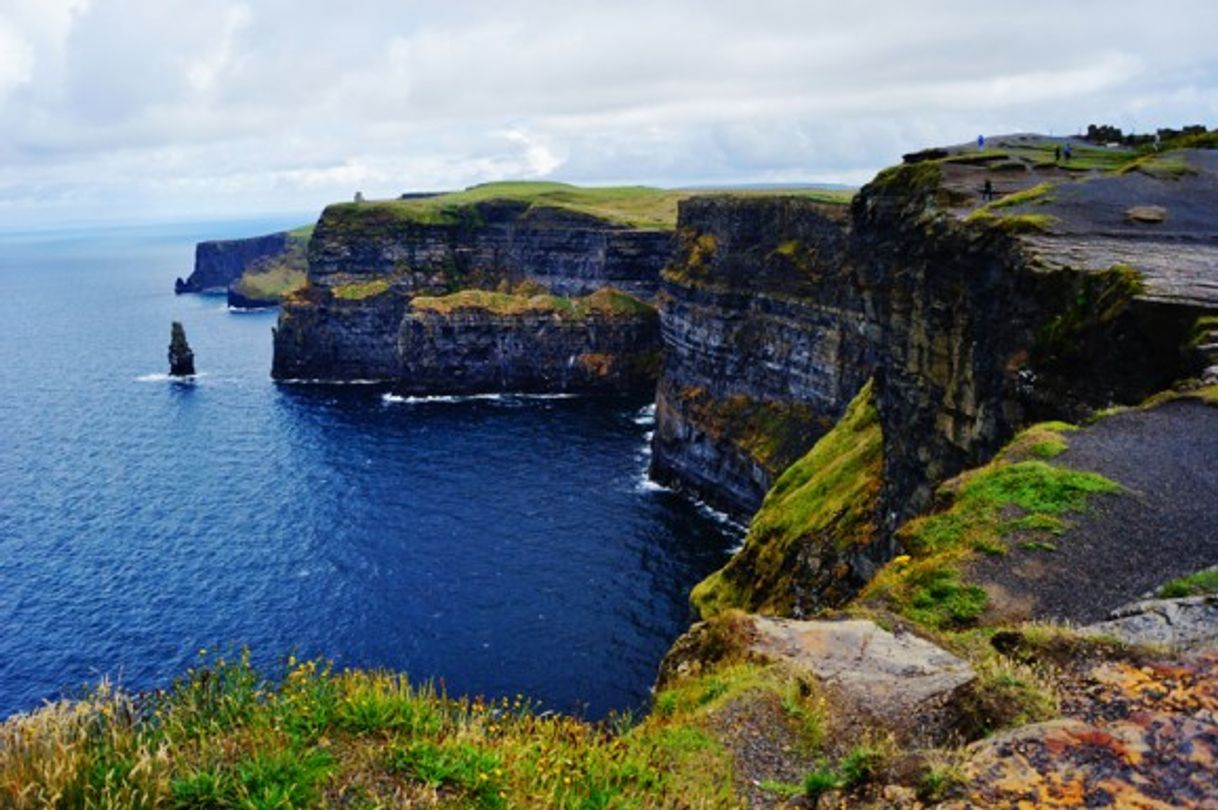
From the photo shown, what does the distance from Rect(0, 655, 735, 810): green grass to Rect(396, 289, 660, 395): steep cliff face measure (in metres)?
135

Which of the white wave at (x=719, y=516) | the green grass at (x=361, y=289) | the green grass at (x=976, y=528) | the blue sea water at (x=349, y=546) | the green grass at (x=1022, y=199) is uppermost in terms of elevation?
the green grass at (x=1022, y=199)

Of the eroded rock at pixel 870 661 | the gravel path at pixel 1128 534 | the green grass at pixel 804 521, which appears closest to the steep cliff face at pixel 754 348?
the green grass at pixel 804 521

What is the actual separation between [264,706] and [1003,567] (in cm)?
1453

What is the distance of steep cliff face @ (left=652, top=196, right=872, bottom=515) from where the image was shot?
91.8m

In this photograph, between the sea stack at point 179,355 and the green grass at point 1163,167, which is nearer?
the green grass at point 1163,167

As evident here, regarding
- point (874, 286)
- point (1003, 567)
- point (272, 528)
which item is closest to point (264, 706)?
point (1003, 567)

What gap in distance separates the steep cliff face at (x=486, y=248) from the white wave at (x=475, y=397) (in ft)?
86.1

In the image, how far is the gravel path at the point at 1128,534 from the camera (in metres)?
17.0

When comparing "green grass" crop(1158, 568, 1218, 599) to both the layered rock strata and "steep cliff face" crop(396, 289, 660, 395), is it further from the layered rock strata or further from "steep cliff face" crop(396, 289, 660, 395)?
the layered rock strata

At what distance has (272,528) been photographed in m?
84.2

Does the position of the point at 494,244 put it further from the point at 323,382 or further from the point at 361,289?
the point at 323,382

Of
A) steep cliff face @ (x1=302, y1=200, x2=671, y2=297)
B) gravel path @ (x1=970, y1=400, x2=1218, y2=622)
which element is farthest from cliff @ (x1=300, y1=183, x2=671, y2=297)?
gravel path @ (x1=970, y1=400, x2=1218, y2=622)

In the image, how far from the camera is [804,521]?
4975 cm

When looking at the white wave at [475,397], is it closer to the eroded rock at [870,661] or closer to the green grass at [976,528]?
the green grass at [976,528]
